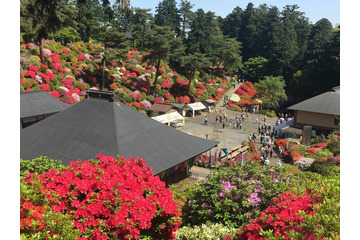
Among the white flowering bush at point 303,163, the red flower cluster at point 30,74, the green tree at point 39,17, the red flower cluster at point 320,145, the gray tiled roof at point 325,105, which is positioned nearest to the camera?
the white flowering bush at point 303,163

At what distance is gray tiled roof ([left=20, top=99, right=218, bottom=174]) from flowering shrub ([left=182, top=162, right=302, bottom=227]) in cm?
479

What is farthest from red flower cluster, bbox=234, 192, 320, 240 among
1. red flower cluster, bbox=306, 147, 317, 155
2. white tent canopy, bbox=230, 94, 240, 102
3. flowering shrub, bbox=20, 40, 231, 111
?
white tent canopy, bbox=230, 94, 240, 102

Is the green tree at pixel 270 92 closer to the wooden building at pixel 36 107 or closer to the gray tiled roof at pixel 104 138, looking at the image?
the wooden building at pixel 36 107

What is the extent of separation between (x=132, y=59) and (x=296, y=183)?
48.4m

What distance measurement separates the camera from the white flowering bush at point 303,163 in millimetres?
24730

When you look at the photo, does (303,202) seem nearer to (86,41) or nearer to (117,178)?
(117,178)

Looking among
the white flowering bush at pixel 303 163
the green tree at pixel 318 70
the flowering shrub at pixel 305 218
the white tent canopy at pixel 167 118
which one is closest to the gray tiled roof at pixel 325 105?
the white flowering bush at pixel 303 163

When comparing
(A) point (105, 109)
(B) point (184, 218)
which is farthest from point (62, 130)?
(B) point (184, 218)

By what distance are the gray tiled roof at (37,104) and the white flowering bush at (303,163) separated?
1950 cm

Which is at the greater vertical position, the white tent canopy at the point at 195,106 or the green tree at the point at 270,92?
the green tree at the point at 270,92

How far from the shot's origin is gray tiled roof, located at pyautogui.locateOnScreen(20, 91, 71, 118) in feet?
72.8

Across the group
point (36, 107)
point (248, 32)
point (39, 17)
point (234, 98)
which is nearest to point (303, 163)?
point (36, 107)

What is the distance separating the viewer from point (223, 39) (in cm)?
6894

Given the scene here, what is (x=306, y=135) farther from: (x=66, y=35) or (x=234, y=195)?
(x=66, y=35)
